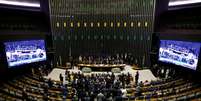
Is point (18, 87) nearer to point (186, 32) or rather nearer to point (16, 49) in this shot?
point (16, 49)

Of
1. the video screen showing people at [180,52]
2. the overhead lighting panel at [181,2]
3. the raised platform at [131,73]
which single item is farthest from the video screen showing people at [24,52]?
the overhead lighting panel at [181,2]

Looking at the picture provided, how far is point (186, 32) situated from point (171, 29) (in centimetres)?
345

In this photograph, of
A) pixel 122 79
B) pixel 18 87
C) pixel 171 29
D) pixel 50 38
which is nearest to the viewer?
pixel 18 87

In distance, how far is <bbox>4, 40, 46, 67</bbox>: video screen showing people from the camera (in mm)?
17047

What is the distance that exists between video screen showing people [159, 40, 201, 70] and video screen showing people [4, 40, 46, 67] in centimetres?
1233

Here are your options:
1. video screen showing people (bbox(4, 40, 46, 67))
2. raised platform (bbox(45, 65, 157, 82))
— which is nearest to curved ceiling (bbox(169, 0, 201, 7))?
raised platform (bbox(45, 65, 157, 82))

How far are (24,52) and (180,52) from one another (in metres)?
13.8

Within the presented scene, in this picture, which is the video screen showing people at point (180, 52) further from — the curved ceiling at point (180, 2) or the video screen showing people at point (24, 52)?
the video screen showing people at point (24, 52)

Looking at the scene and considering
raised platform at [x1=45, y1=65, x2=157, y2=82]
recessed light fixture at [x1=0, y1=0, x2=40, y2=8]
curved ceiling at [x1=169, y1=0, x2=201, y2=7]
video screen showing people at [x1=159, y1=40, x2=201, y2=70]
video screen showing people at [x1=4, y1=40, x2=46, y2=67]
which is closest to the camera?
video screen showing people at [x1=159, y1=40, x2=201, y2=70]

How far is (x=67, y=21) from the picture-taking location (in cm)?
2633

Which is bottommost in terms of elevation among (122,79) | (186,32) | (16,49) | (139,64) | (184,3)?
(139,64)

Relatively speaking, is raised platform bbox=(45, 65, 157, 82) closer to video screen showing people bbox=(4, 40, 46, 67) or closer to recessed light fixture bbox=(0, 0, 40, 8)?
video screen showing people bbox=(4, 40, 46, 67)

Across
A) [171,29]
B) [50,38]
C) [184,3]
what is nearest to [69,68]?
[50,38]

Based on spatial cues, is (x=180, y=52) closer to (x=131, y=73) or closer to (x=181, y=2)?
(x=131, y=73)
